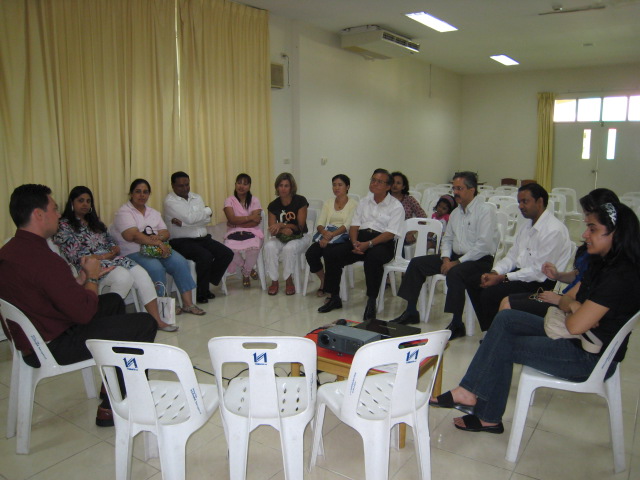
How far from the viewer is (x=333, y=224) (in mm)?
4754

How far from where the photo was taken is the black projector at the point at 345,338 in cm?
223

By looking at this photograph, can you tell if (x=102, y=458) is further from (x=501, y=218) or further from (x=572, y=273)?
(x=501, y=218)

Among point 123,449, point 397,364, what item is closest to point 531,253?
point 397,364

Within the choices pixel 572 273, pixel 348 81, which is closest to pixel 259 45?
pixel 348 81

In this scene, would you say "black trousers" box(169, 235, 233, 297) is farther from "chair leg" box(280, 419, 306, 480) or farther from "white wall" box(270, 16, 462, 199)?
"chair leg" box(280, 419, 306, 480)

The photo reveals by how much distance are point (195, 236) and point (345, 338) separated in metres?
2.76

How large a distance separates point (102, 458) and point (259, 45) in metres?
4.60

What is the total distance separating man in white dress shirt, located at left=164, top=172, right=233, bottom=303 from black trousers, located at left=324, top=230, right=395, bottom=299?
38.9 inches

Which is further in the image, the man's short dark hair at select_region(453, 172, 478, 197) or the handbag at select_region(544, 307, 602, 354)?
the man's short dark hair at select_region(453, 172, 478, 197)

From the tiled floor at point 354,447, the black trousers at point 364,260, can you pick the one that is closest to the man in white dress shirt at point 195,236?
the black trousers at point 364,260

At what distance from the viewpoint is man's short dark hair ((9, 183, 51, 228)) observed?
2.26m

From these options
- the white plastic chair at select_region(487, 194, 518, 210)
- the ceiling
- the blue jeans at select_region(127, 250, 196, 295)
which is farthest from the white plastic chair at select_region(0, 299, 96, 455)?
the white plastic chair at select_region(487, 194, 518, 210)

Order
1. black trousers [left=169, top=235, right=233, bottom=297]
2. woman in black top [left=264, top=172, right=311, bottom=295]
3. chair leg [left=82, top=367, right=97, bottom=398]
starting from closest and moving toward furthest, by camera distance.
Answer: chair leg [left=82, top=367, right=97, bottom=398], black trousers [left=169, top=235, right=233, bottom=297], woman in black top [left=264, top=172, right=311, bottom=295]

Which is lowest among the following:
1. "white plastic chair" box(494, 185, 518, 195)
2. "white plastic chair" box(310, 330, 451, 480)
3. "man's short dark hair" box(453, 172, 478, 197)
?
"white plastic chair" box(310, 330, 451, 480)
